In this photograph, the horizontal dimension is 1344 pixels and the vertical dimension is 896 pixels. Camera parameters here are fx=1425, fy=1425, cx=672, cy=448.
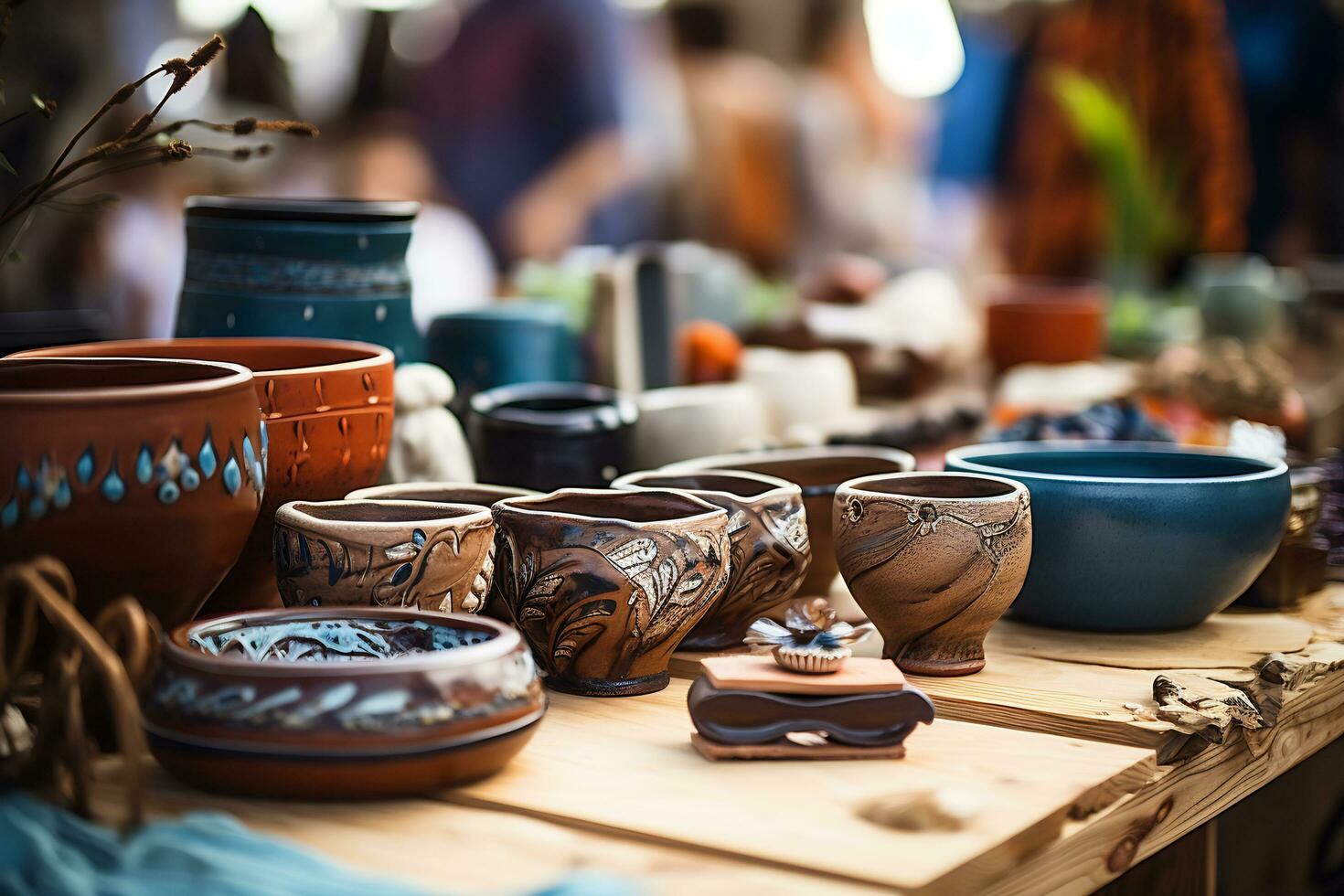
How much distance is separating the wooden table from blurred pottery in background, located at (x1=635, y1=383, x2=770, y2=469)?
0.41 m

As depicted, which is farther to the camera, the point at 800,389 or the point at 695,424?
the point at 800,389

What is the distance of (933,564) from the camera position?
3.46 feet

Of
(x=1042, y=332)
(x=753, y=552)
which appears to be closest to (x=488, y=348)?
(x=753, y=552)

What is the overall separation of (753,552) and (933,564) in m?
0.14

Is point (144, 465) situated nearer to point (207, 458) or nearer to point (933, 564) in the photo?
point (207, 458)

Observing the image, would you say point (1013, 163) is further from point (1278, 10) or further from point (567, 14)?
point (567, 14)

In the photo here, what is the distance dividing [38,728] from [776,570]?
1.80ft

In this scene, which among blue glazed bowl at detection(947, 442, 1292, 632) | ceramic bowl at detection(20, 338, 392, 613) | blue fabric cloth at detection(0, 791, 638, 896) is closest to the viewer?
blue fabric cloth at detection(0, 791, 638, 896)

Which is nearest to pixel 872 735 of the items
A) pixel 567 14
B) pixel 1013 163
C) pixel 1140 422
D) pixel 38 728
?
pixel 38 728

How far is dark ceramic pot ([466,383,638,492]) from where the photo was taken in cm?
133

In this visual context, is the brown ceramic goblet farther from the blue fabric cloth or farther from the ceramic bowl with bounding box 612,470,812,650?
the blue fabric cloth

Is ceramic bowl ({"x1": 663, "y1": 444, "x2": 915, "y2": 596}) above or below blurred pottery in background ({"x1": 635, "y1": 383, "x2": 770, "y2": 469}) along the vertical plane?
below

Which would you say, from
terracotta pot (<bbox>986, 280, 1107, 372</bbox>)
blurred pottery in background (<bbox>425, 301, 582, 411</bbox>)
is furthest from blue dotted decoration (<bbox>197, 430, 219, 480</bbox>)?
terracotta pot (<bbox>986, 280, 1107, 372</bbox>)

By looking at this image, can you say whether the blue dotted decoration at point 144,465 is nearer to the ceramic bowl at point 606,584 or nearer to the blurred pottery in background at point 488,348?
the ceramic bowl at point 606,584
